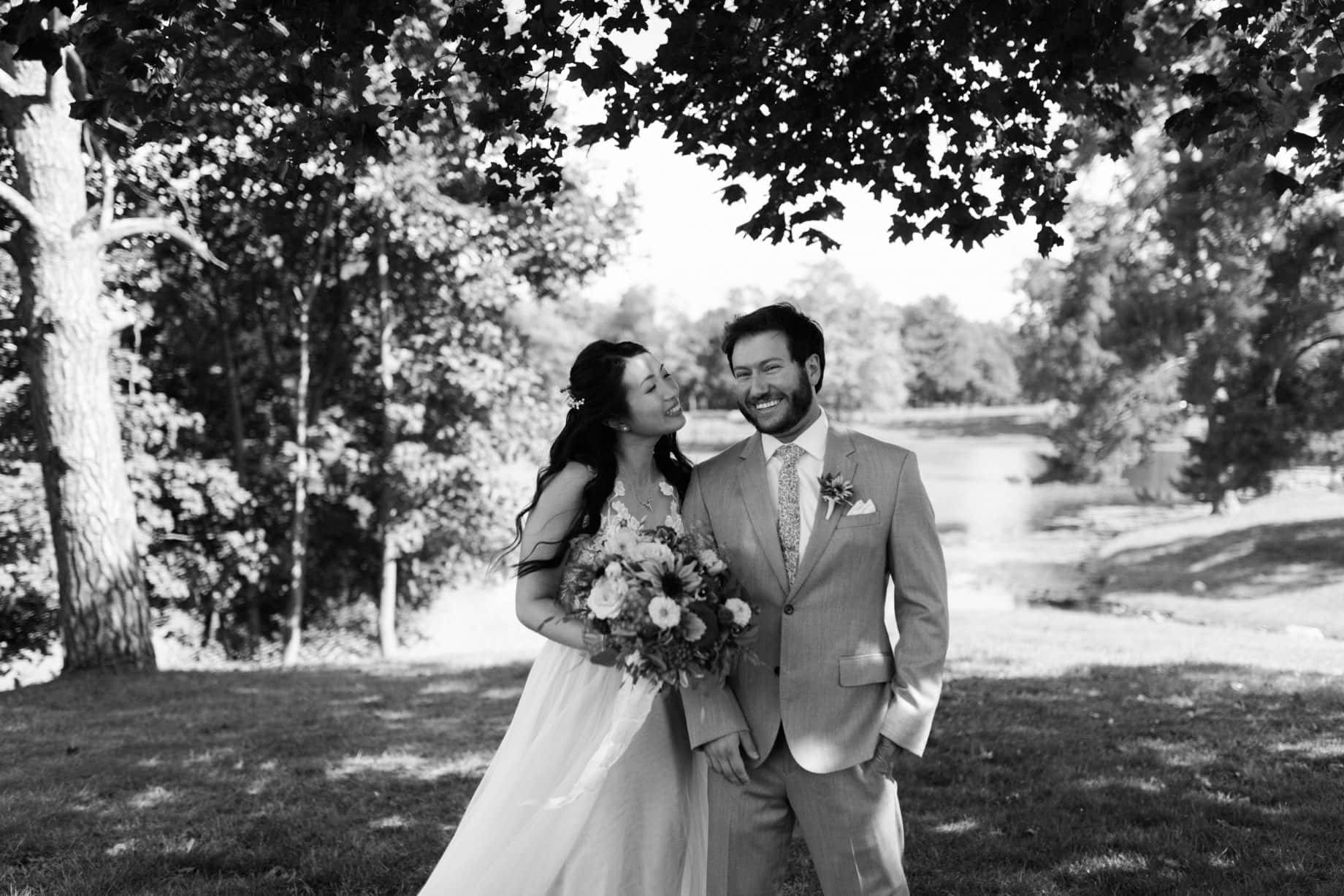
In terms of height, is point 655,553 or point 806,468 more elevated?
point 806,468

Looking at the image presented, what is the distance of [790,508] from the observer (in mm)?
3248

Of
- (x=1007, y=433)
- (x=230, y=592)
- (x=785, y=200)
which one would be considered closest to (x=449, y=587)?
(x=230, y=592)

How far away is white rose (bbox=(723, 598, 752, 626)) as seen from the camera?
9.48 feet

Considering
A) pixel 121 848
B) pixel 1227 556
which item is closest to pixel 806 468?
pixel 121 848

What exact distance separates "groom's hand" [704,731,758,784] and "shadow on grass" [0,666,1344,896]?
1527 millimetres

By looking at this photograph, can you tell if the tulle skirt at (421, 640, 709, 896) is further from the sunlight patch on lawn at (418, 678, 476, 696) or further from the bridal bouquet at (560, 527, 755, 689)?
the sunlight patch on lawn at (418, 678, 476, 696)

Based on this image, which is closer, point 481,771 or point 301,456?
point 481,771

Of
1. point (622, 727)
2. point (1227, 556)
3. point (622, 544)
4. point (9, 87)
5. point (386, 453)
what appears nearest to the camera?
point (622, 544)

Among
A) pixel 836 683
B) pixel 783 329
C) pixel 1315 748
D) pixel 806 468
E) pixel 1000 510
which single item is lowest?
pixel 1000 510

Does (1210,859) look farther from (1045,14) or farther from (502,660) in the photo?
(502,660)

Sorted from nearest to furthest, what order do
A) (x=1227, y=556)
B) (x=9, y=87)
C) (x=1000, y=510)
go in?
(x=9, y=87) < (x=1227, y=556) < (x=1000, y=510)

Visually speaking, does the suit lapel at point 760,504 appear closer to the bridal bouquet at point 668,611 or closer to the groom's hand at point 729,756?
the bridal bouquet at point 668,611

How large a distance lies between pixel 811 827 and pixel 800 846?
6.17ft

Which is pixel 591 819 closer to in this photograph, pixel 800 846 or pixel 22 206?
pixel 800 846
